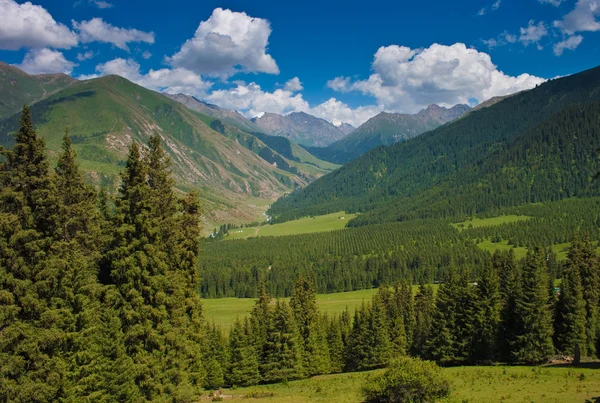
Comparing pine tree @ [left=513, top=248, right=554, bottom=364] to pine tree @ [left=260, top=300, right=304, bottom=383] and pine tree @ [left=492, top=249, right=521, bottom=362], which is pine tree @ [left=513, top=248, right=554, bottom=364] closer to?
pine tree @ [left=492, top=249, right=521, bottom=362]

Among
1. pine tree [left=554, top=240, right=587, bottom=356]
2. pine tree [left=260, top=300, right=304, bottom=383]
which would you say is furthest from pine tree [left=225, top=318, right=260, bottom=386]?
pine tree [left=554, top=240, right=587, bottom=356]

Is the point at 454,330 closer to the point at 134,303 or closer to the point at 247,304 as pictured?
the point at 134,303

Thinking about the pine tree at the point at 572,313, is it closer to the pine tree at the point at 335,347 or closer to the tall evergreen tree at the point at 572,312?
the tall evergreen tree at the point at 572,312

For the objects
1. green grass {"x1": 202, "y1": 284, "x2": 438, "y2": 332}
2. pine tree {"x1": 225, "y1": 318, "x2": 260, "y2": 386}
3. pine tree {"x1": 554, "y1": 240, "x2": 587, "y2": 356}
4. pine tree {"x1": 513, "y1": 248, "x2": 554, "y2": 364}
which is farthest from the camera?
green grass {"x1": 202, "y1": 284, "x2": 438, "y2": 332}

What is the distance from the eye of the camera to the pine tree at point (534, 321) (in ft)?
181

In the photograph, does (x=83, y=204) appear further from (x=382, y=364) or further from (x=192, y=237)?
(x=382, y=364)

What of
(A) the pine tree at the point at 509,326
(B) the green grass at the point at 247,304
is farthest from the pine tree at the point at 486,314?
(B) the green grass at the point at 247,304

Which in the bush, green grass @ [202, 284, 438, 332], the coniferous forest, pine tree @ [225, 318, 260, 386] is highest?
the coniferous forest

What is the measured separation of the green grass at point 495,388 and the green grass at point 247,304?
7588 cm

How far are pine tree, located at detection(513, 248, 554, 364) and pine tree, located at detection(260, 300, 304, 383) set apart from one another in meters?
30.9

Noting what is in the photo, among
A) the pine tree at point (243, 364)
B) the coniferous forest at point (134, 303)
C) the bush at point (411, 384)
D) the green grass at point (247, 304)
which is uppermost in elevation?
the coniferous forest at point (134, 303)

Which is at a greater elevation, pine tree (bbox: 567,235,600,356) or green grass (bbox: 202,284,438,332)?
pine tree (bbox: 567,235,600,356)

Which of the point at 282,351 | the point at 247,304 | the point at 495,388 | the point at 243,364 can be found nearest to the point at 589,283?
the point at 495,388

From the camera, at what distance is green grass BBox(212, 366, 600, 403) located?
35.8 m
